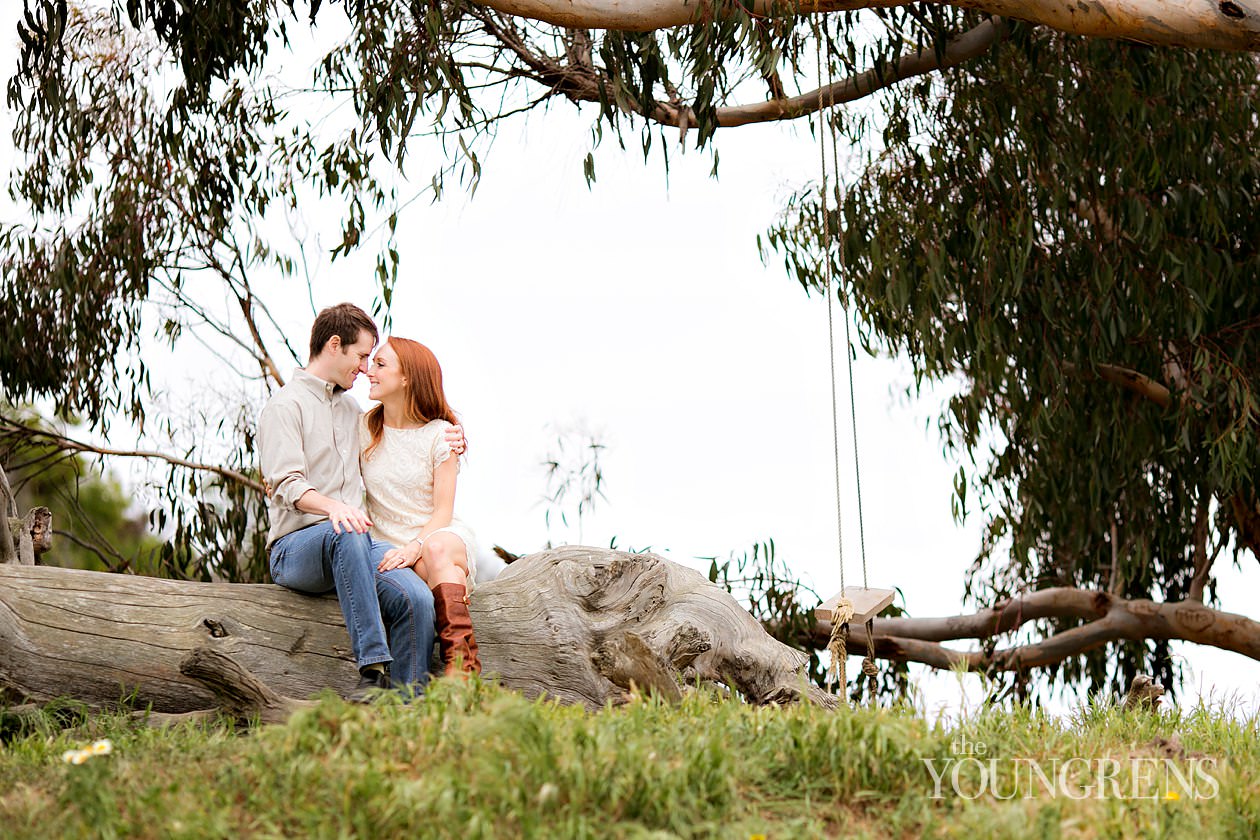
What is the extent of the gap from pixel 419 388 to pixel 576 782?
1.76m

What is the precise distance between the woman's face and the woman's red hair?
18mm

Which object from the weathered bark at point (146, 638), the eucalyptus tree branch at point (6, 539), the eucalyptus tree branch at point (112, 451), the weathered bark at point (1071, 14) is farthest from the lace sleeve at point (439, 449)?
the eucalyptus tree branch at point (112, 451)

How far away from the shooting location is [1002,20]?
6.05 metres

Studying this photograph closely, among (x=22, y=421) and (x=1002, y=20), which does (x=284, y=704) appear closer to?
(x=1002, y=20)

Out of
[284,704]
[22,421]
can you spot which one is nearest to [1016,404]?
[284,704]

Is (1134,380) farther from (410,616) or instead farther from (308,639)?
(308,639)

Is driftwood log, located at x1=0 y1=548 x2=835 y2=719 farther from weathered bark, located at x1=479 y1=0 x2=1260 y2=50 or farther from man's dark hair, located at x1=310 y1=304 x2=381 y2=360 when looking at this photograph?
weathered bark, located at x1=479 y1=0 x2=1260 y2=50

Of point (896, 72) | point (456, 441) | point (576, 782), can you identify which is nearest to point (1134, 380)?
point (896, 72)

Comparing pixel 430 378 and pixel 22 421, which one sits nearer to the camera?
pixel 430 378

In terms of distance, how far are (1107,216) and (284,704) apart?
4.69 metres

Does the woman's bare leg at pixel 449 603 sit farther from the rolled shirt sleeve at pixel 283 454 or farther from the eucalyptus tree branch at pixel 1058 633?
the eucalyptus tree branch at pixel 1058 633

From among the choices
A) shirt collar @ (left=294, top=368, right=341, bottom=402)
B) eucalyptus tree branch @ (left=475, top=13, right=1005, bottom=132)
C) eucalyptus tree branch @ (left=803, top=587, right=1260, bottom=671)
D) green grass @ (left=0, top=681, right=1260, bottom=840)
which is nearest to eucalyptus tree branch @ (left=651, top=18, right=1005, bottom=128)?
eucalyptus tree branch @ (left=475, top=13, right=1005, bottom=132)

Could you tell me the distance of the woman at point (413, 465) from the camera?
373 centimetres

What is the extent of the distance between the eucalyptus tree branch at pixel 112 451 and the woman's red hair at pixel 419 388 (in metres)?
3.58
